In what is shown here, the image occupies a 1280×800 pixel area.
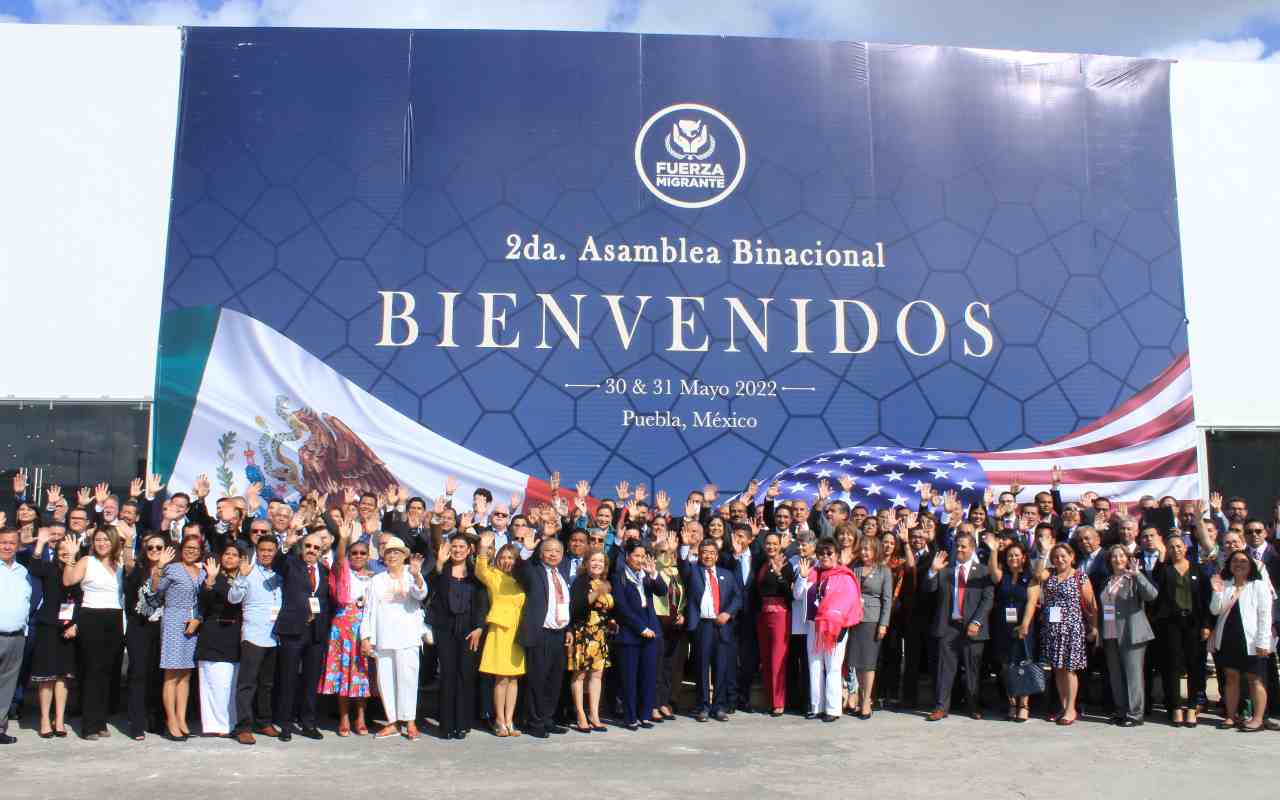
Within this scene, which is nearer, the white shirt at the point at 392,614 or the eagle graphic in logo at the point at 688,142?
the white shirt at the point at 392,614

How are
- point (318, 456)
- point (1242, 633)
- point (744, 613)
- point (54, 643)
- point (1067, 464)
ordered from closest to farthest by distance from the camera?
1. point (54, 643)
2. point (1242, 633)
3. point (744, 613)
4. point (318, 456)
5. point (1067, 464)

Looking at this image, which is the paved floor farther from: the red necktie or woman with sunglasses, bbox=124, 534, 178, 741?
the red necktie

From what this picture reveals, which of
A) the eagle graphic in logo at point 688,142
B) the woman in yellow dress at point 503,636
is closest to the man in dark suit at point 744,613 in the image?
the woman in yellow dress at point 503,636

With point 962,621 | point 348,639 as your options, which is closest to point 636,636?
point 348,639

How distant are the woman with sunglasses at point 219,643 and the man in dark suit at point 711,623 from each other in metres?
2.73

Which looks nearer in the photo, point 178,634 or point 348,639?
point 178,634

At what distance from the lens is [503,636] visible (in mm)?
6367

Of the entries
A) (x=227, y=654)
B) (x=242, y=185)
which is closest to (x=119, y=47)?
(x=242, y=185)

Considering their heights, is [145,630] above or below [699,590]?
below

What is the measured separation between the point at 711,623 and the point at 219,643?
295 centimetres

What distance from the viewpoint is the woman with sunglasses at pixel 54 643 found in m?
6.11

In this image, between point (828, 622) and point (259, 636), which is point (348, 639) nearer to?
point (259, 636)

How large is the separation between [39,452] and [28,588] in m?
3.37

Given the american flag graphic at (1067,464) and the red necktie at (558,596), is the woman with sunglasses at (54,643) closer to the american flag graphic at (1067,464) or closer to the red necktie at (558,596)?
the red necktie at (558,596)
